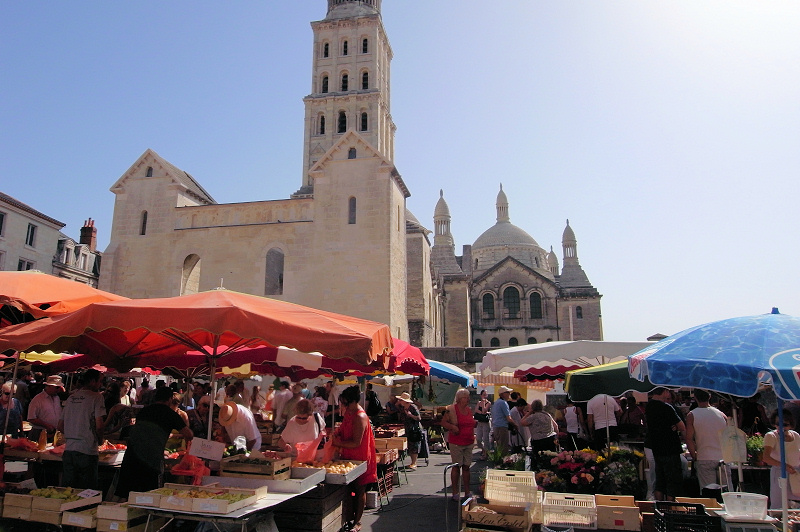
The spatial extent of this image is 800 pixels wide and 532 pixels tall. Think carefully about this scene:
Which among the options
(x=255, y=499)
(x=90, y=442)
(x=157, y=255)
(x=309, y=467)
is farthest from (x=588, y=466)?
(x=157, y=255)

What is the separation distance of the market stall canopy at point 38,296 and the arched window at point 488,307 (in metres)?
46.1

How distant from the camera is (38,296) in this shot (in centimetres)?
723

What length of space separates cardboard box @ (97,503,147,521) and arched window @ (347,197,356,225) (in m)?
19.0

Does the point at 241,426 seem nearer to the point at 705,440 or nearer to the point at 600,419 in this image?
the point at 705,440

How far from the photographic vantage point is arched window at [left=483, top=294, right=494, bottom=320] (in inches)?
2058

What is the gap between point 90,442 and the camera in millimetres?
6387

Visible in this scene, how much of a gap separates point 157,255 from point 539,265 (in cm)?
4809

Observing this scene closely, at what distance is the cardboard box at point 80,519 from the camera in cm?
500

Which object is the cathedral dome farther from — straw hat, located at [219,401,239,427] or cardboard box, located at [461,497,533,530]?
cardboard box, located at [461,497,533,530]

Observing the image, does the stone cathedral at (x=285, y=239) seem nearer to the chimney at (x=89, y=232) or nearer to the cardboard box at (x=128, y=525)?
the chimney at (x=89, y=232)

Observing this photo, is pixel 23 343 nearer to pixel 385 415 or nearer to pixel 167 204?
pixel 385 415

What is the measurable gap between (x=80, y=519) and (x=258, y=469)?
1632 mm

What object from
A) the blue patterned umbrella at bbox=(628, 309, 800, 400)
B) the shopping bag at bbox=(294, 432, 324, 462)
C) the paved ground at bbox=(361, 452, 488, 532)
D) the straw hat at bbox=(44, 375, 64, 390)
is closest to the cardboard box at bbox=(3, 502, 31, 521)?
the shopping bag at bbox=(294, 432, 324, 462)

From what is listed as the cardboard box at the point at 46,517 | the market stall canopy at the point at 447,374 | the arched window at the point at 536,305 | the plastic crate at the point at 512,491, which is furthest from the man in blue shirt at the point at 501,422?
the arched window at the point at 536,305
